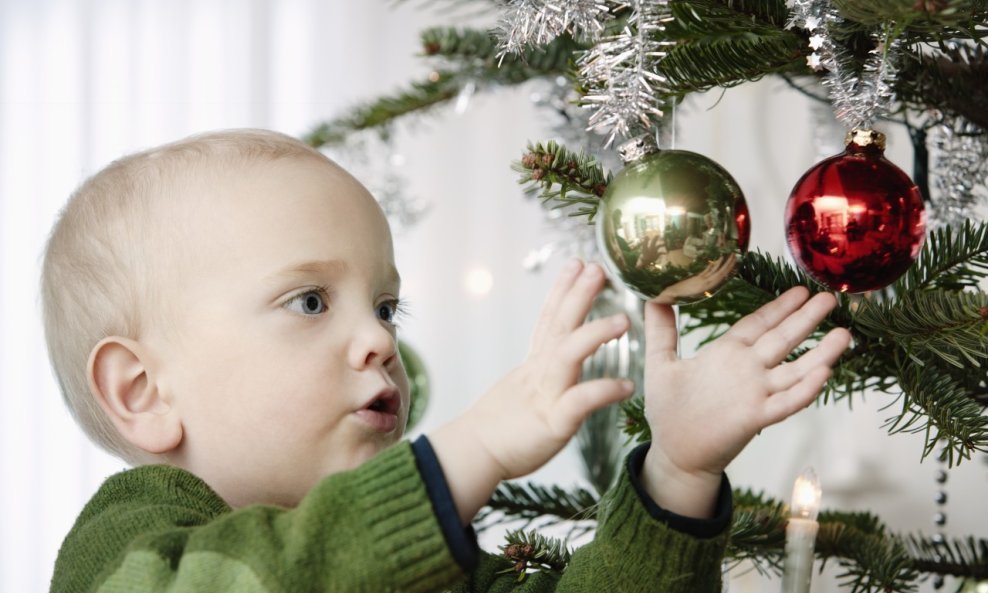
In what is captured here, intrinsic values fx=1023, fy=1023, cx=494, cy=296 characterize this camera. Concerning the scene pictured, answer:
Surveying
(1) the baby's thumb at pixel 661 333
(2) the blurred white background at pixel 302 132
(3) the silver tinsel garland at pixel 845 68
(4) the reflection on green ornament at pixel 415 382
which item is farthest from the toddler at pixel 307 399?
(2) the blurred white background at pixel 302 132

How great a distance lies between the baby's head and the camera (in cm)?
73

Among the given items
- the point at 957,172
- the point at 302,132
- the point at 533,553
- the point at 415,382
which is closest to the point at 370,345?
the point at 533,553

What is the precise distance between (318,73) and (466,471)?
1.69 m

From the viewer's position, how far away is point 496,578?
81 cm

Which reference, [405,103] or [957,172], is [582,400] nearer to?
[957,172]

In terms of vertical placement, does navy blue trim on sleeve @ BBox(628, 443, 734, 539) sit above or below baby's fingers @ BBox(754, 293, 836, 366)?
below

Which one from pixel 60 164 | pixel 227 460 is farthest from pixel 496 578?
pixel 60 164

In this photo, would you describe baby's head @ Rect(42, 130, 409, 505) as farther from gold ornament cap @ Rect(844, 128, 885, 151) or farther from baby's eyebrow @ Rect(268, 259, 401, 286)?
gold ornament cap @ Rect(844, 128, 885, 151)

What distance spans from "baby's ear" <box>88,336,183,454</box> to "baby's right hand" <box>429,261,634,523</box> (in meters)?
0.28

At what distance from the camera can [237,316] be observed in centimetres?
74

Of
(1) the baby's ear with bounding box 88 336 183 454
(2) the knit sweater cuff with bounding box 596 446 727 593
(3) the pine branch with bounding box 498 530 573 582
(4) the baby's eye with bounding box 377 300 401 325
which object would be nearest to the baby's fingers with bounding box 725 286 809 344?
(2) the knit sweater cuff with bounding box 596 446 727 593

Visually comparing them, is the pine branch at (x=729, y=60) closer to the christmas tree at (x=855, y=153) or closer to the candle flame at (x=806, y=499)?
the christmas tree at (x=855, y=153)

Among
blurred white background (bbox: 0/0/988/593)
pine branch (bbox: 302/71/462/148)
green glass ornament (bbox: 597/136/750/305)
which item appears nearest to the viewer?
green glass ornament (bbox: 597/136/750/305)

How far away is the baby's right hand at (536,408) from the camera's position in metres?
0.54
